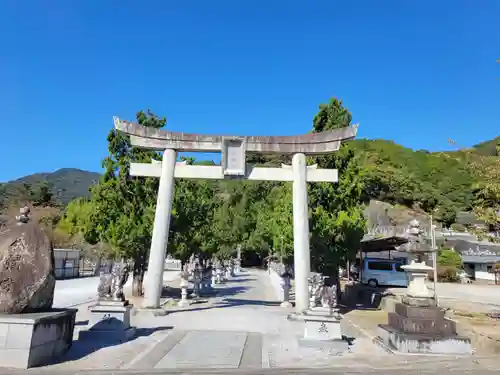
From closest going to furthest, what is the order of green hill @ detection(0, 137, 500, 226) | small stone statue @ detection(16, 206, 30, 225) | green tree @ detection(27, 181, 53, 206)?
small stone statue @ detection(16, 206, 30, 225) → green tree @ detection(27, 181, 53, 206) → green hill @ detection(0, 137, 500, 226)

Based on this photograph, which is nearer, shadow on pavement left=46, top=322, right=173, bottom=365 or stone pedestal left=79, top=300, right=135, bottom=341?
shadow on pavement left=46, top=322, right=173, bottom=365

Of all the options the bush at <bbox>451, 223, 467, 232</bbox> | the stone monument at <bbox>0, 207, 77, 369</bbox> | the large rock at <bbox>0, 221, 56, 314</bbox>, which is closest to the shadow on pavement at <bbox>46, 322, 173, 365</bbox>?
the stone monument at <bbox>0, 207, 77, 369</bbox>

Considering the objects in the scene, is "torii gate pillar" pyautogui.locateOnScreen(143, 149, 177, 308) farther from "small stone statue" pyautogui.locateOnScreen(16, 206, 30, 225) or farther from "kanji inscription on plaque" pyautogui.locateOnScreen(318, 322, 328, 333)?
"kanji inscription on plaque" pyautogui.locateOnScreen(318, 322, 328, 333)

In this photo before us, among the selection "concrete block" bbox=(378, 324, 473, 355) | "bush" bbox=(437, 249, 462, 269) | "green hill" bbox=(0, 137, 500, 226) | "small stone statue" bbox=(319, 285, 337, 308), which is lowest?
"concrete block" bbox=(378, 324, 473, 355)

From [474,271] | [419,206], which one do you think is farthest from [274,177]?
[419,206]

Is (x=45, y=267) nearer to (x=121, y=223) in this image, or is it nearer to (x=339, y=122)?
(x=121, y=223)

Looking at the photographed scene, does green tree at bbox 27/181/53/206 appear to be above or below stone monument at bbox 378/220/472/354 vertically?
above

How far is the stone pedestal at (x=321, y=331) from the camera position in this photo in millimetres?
9734

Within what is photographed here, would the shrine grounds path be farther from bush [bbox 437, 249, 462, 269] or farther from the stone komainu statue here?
bush [bbox 437, 249, 462, 269]

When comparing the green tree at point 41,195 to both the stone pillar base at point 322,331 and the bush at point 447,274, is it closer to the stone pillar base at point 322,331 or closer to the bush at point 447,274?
the bush at point 447,274

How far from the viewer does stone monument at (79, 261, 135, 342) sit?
9820mm

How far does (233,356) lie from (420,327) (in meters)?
4.53

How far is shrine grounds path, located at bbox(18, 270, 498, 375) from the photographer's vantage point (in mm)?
7441

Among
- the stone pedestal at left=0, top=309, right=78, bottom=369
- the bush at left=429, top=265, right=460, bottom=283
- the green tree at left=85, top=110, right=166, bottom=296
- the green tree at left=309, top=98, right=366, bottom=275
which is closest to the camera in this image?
the stone pedestal at left=0, top=309, right=78, bottom=369
